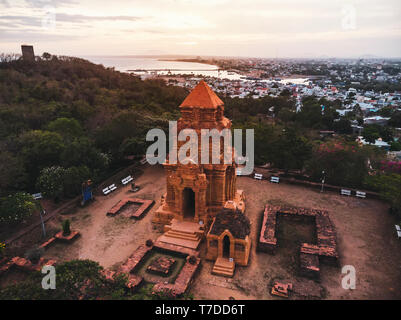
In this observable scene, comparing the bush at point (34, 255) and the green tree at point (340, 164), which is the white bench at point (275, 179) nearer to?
the green tree at point (340, 164)

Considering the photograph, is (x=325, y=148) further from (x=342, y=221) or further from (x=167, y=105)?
(x=167, y=105)

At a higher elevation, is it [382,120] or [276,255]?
[382,120]

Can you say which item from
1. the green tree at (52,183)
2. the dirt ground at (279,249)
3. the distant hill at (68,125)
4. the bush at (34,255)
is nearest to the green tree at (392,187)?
the dirt ground at (279,249)

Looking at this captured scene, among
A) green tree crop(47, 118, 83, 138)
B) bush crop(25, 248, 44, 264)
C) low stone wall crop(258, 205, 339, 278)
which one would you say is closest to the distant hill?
green tree crop(47, 118, 83, 138)

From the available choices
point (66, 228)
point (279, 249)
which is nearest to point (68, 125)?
point (66, 228)

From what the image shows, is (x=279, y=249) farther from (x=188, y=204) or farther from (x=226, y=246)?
(x=188, y=204)

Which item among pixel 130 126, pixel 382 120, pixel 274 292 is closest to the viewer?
pixel 274 292

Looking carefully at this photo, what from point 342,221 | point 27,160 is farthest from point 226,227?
point 27,160
